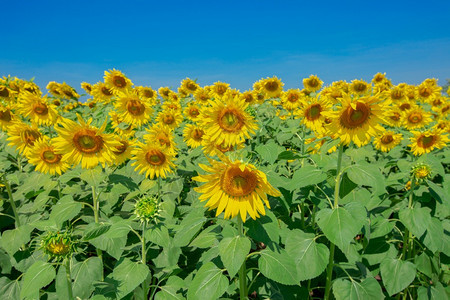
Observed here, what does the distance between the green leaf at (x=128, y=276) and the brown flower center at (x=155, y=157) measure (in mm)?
1823

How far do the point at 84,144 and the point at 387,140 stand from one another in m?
6.20

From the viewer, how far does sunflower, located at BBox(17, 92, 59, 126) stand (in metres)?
4.76

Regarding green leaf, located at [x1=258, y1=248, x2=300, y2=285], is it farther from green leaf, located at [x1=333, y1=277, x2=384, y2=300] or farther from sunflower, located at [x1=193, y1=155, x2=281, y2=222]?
green leaf, located at [x1=333, y1=277, x2=384, y2=300]

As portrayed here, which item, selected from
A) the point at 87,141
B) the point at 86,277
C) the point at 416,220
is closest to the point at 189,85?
the point at 87,141

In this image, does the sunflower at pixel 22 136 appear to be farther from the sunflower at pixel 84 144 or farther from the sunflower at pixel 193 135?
the sunflower at pixel 193 135

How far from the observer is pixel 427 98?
413 inches

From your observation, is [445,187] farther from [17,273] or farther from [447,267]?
[17,273]

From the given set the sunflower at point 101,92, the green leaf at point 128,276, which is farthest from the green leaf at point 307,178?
the sunflower at point 101,92

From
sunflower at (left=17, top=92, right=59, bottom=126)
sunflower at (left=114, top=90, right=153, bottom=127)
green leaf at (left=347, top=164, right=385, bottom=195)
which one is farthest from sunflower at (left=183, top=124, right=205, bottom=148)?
green leaf at (left=347, top=164, right=385, bottom=195)

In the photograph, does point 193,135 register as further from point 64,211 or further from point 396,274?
point 396,274

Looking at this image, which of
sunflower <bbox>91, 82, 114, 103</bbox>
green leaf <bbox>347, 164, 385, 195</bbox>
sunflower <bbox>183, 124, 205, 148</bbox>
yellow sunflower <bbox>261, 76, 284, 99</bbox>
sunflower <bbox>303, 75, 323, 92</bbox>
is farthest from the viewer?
sunflower <bbox>303, 75, 323, 92</bbox>

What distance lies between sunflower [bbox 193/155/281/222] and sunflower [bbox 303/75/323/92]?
25.2 ft

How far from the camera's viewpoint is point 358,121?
2465 millimetres

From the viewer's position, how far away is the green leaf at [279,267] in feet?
6.68
